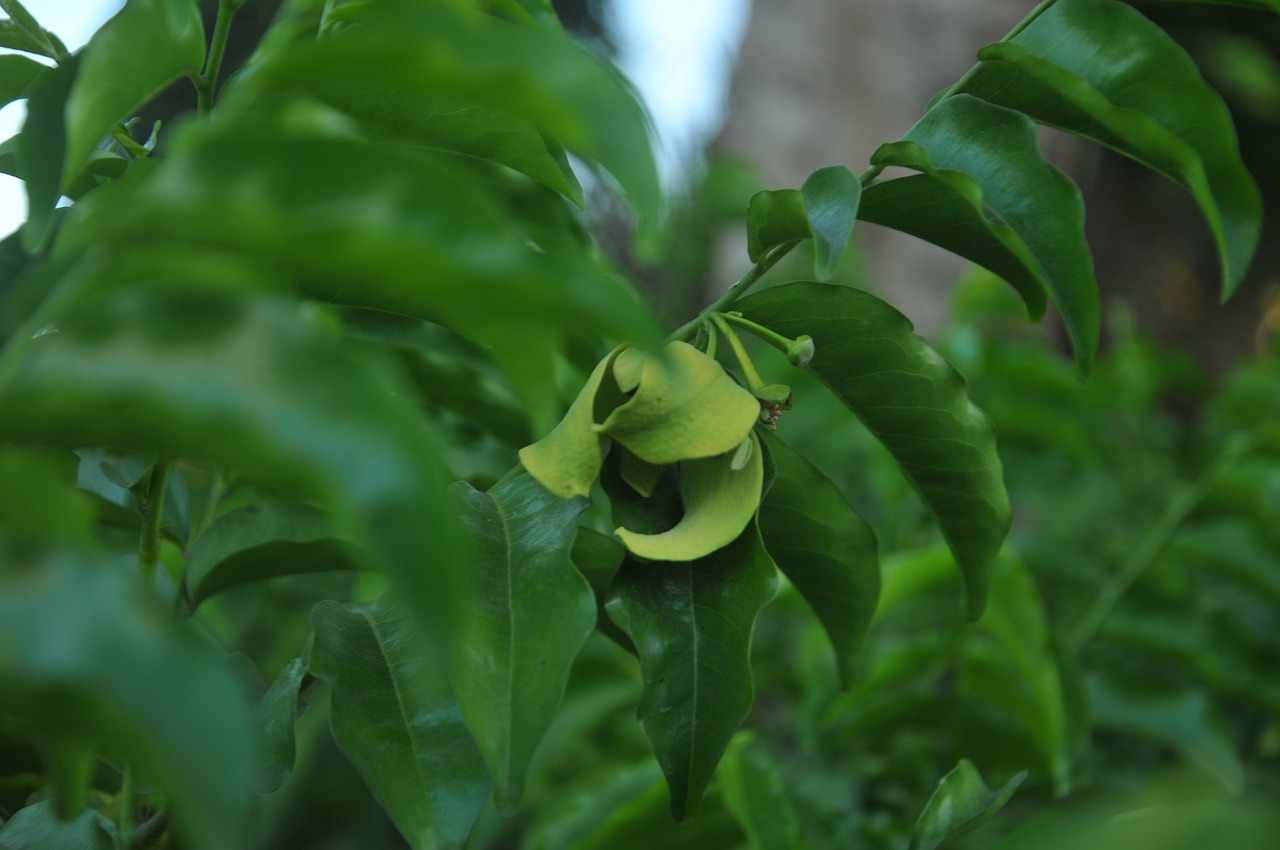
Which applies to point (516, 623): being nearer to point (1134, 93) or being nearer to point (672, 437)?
point (672, 437)

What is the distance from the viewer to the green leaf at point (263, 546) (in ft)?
1.20

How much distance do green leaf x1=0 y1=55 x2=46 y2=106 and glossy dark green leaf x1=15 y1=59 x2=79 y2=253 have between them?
4 centimetres

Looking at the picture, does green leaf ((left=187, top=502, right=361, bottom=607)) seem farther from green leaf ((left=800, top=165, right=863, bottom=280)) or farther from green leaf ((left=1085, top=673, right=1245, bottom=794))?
green leaf ((left=1085, top=673, right=1245, bottom=794))

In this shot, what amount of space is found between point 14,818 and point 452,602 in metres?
0.22

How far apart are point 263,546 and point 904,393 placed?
0.21m

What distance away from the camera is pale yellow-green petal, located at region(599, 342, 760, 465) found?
0.29m

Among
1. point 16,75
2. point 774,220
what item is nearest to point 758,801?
point 774,220

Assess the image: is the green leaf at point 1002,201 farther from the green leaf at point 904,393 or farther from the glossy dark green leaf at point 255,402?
the glossy dark green leaf at point 255,402

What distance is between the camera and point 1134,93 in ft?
1.11

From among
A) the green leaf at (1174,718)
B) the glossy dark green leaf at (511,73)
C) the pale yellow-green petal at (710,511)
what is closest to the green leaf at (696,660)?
the pale yellow-green petal at (710,511)

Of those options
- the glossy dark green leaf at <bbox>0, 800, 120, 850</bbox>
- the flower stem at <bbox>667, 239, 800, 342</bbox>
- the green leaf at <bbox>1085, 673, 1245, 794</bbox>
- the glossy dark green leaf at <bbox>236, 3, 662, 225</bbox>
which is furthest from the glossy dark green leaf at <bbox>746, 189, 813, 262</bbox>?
the green leaf at <bbox>1085, 673, 1245, 794</bbox>

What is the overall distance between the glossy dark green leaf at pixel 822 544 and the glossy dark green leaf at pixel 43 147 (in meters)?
0.20

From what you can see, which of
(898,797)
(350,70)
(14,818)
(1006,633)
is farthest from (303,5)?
(898,797)

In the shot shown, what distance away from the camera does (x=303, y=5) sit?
30 centimetres
